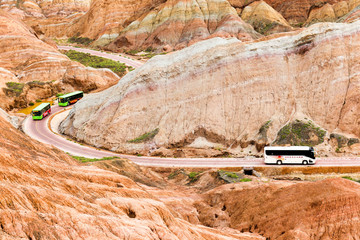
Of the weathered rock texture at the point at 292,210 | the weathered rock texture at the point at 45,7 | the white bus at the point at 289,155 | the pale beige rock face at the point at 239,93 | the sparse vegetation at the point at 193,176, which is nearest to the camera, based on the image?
the weathered rock texture at the point at 292,210

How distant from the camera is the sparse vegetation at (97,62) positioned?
92.0 m

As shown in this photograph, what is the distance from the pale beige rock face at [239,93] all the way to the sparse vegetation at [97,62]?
129ft

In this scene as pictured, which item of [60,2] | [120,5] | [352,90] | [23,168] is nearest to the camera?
[23,168]

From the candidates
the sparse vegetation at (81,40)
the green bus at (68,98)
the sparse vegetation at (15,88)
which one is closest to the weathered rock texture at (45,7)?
the sparse vegetation at (81,40)

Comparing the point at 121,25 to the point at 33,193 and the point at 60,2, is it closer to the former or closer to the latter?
the point at 60,2

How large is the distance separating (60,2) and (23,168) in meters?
161

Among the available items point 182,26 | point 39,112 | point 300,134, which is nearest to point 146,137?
point 300,134

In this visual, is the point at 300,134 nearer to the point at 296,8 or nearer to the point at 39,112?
the point at 39,112

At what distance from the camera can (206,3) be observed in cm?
11631

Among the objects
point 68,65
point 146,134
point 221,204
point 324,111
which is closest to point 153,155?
point 146,134

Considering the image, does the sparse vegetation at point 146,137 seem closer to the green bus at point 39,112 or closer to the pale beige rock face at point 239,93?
the pale beige rock face at point 239,93

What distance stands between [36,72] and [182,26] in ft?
164

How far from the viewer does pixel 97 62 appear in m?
100

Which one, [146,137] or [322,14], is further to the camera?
[322,14]
